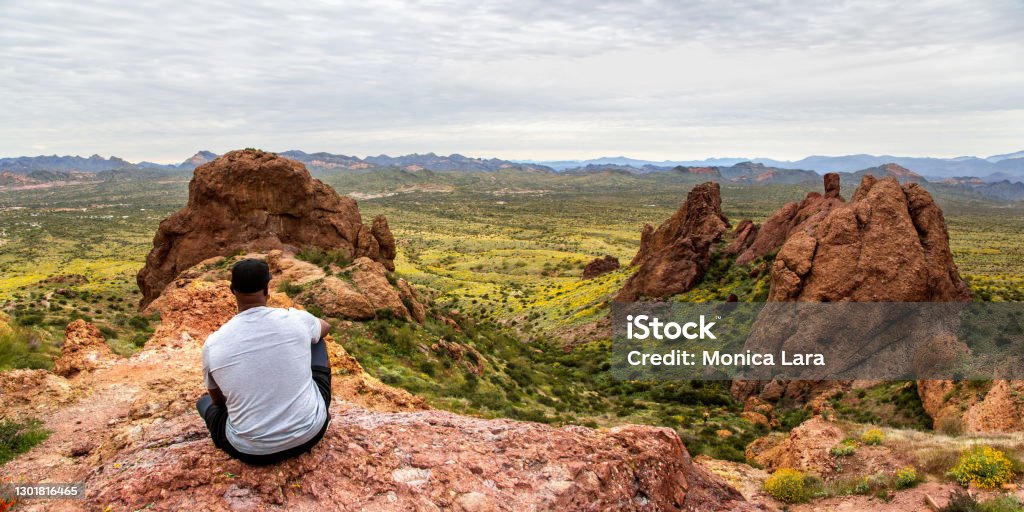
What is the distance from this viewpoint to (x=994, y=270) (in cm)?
5672

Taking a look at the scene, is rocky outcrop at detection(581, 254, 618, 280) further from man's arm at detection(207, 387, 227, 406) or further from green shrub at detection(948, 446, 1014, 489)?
man's arm at detection(207, 387, 227, 406)

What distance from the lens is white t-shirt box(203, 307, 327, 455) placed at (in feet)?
16.4

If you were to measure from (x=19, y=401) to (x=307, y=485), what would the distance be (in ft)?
18.2

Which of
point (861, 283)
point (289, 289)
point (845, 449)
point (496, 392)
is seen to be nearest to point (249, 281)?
point (845, 449)

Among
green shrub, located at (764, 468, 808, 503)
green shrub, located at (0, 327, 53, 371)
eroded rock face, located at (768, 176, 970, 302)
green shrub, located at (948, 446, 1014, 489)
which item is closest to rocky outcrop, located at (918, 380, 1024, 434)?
green shrub, located at (948, 446, 1014, 489)

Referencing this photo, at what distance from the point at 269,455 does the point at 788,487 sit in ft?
30.7

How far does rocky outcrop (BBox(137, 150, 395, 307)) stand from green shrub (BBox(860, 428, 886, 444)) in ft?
82.7

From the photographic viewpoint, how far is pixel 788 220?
3797cm

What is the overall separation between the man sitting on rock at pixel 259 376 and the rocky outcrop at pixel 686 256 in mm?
36402

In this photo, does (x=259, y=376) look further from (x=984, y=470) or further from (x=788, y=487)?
A: (x=984, y=470)

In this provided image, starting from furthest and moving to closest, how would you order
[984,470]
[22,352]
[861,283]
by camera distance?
[861,283] → [22,352] → [984,470]

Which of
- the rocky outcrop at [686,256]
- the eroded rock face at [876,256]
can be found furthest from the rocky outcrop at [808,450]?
the rocky outcrop at [686,256]

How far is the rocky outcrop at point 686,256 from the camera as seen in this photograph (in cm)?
3953

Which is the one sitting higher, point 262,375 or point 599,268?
point 262,375
